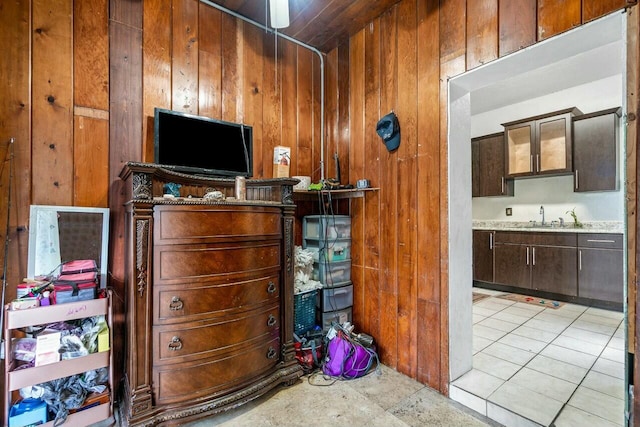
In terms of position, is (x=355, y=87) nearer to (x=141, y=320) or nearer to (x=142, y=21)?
(x=142, y=21)

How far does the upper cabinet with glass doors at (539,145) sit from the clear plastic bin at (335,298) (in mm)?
3392

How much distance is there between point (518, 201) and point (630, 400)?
394cm

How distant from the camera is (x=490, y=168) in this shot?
14.9ft

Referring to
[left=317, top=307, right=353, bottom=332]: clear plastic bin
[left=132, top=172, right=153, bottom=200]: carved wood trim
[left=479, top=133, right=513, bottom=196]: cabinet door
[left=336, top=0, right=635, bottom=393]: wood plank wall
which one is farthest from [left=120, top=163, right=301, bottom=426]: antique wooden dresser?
[left=479, top=133, right=513, bottom=196]: cabinet door

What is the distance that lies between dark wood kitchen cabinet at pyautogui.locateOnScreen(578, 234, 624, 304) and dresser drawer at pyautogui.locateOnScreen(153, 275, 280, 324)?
12.9ft

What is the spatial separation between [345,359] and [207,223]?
4.50 feet

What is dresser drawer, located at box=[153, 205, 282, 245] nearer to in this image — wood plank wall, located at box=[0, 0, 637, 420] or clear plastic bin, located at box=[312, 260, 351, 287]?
wood plank wall, located at box=[0, 0, 637, 420]

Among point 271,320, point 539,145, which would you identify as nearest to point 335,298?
point 271,320

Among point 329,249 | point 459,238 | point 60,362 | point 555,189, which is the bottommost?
point 60,362

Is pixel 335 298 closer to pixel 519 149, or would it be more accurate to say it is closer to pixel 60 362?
pixel 60 362

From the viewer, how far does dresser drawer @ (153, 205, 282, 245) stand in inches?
59.0

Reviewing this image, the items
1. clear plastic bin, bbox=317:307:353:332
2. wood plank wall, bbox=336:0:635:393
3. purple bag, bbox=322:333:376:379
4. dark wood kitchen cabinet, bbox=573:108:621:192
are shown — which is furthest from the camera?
dark wood kitchen cabinet, bbox=573:108:621:192

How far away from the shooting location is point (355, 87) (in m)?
2.57

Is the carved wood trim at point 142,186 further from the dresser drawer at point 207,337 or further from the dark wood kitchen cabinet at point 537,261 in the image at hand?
the dark wood kitchen cabinet at point 537,261
